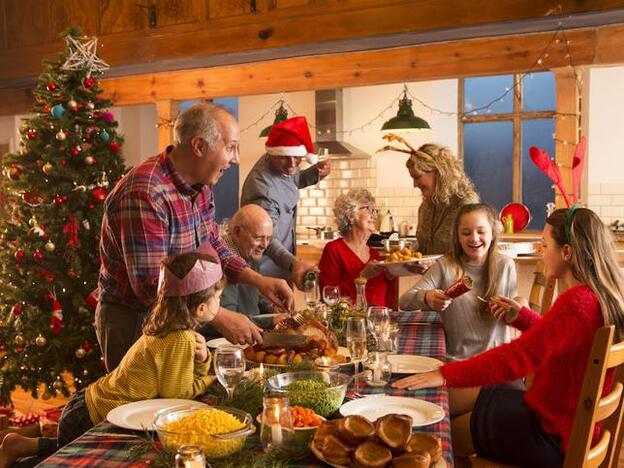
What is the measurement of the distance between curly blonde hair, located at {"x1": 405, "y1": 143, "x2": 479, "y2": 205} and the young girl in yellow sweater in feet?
8.02

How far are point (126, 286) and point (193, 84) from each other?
5.15 metres

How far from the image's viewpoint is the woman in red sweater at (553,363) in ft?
7.57

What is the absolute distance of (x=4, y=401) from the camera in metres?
5.12

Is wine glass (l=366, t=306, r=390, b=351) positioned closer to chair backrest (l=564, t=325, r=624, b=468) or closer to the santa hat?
chair backrest (l=564, t=325, r=624, b=468)

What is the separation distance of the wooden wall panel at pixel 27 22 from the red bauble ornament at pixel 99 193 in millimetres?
2606

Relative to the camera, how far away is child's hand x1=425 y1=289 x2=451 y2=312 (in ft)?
10.2

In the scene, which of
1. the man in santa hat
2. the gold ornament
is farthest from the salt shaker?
the gold ornament

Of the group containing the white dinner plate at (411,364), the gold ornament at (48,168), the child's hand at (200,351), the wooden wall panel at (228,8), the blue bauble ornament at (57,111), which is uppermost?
the wooden wall panel at (228,8)

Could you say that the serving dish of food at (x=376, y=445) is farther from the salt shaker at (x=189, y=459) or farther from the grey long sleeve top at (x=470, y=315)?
the grey long sleeve top at (x=470, y=315)

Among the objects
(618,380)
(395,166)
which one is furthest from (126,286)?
(395,166)

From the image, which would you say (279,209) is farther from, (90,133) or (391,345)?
(391,345)

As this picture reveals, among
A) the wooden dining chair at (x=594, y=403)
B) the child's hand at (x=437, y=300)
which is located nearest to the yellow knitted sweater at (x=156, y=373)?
the wooden dining chair at (x=594, y=403)

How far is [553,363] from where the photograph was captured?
7.73 feet

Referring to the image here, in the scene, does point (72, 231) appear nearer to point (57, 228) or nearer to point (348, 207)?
point (57, 228)
